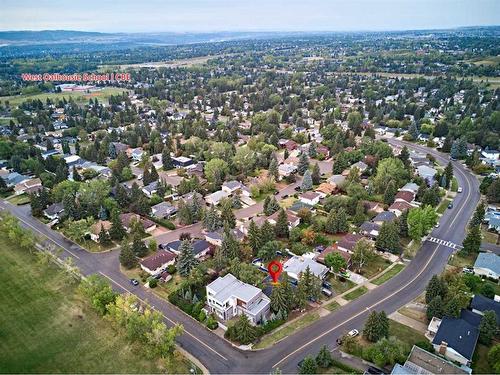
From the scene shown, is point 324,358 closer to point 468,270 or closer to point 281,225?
point 281,225

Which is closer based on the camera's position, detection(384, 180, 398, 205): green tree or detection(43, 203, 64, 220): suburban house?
detection(43, 203, 64, 220): suburban house

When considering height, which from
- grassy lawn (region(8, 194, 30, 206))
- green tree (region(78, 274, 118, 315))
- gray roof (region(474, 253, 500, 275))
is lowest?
grassy lawn (region(8, 194, 30, 206))

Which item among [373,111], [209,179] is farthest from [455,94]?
[209,179]

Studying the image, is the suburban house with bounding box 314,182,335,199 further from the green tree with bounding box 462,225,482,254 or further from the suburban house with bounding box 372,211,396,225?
the green tree with bounding box 462,225,482,254

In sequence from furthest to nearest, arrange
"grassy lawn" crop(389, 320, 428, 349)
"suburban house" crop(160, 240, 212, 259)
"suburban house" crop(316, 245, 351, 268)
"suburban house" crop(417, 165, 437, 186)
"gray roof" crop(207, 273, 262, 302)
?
"suburban house" crop(417, 165, 437, 186)
"suburban house" crop(160, 240, 212, 259)
"suburban house" crop(316, 245, 351, 268)
"gray roof" crop(207, 273, 262, 302)
"grassy lawn" crop(389, 320, 428, 349)

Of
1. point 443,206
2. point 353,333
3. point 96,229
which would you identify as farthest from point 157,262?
point 443,206

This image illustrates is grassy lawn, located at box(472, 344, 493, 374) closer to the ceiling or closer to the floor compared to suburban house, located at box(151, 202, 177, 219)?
closer to the floor

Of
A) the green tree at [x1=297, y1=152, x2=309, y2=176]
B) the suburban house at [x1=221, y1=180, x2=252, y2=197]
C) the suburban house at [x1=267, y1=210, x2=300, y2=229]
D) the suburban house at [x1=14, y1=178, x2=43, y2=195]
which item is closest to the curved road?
the suburban house at [x1=14, y1=178, x2=43, y2=195]
